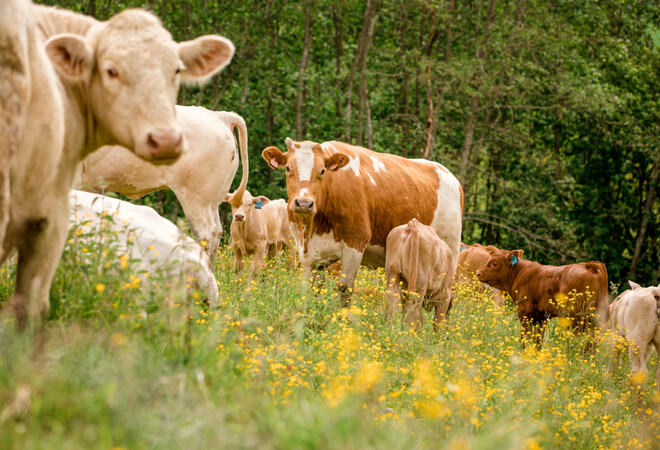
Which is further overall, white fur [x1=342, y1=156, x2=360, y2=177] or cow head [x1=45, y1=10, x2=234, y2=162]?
white fur [x1=342, y1=156, x2=360, y2=177]

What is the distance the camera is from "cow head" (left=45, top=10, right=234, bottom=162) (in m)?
3.44

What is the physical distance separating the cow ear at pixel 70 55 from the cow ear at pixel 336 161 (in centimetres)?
497

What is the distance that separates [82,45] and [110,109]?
0.34m

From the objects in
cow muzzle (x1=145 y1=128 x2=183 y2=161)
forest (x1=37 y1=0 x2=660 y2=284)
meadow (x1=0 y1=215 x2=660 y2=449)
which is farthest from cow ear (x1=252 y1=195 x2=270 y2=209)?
cow muzzle (x1=145 y1=128 x2=183 y2=161)

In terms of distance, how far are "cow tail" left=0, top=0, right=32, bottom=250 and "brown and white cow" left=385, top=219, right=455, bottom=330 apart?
516cm

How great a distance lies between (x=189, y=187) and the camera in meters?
7.99

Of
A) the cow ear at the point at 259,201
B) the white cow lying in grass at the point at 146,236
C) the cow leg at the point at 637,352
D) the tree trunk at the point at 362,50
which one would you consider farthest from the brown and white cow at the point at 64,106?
the tree trunk at the point at 362,50

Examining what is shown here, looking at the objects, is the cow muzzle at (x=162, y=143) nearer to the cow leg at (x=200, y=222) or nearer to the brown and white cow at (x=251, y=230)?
the cow leg at (x=200, y=222)

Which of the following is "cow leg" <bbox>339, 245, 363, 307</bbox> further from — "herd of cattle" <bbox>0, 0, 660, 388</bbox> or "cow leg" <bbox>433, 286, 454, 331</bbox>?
"cow leg" <bbox>433, 286, 454, 331</bbox>

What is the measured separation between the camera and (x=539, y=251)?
22406 mm

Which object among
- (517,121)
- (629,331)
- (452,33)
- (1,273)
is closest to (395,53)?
(452,33)

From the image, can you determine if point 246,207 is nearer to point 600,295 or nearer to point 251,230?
point 251,230

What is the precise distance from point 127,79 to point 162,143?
1.36 feet

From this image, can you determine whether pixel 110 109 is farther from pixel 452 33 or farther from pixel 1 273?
pixel 452 33
